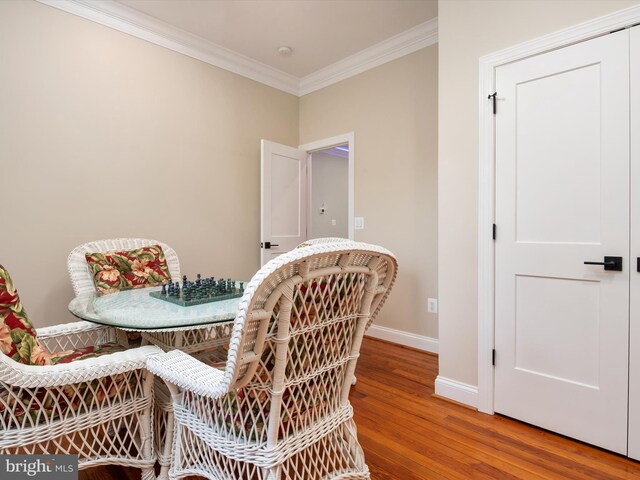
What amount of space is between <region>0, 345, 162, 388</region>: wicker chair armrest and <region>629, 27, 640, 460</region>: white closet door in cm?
213

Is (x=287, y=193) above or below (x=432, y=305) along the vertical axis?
above

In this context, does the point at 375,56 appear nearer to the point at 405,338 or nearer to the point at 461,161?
the point at 461,161

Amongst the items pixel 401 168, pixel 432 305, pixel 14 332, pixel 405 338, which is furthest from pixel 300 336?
pixel 401 168

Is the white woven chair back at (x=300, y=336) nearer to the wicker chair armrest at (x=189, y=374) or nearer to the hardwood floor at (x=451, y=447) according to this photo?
the wicker chair armrest at (x=189, y=374)

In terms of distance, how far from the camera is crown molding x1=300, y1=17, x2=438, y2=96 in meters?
3.07

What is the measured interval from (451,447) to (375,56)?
11.0 ft

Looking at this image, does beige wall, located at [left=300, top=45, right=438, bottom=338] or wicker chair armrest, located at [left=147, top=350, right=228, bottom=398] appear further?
beige wall, located at [left=300, top=45, right=438, bottom=338]

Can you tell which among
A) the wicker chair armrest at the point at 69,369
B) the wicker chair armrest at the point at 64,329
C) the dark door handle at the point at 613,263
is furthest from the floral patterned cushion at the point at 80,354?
the dark door handle at the point at 613,263

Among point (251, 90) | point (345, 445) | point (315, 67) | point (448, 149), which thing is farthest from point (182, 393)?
point (315, 67)

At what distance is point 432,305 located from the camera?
3.08m

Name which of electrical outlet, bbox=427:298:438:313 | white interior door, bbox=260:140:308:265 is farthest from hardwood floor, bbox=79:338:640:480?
white interior door, bbox=260:140:308:265

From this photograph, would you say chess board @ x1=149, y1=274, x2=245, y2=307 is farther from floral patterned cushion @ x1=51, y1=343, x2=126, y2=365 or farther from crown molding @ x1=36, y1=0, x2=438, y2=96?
crown molding @ x1=36, y1=0, x2=438, y2=96

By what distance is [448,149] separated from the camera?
2.28m

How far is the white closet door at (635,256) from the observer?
5.28 ft
